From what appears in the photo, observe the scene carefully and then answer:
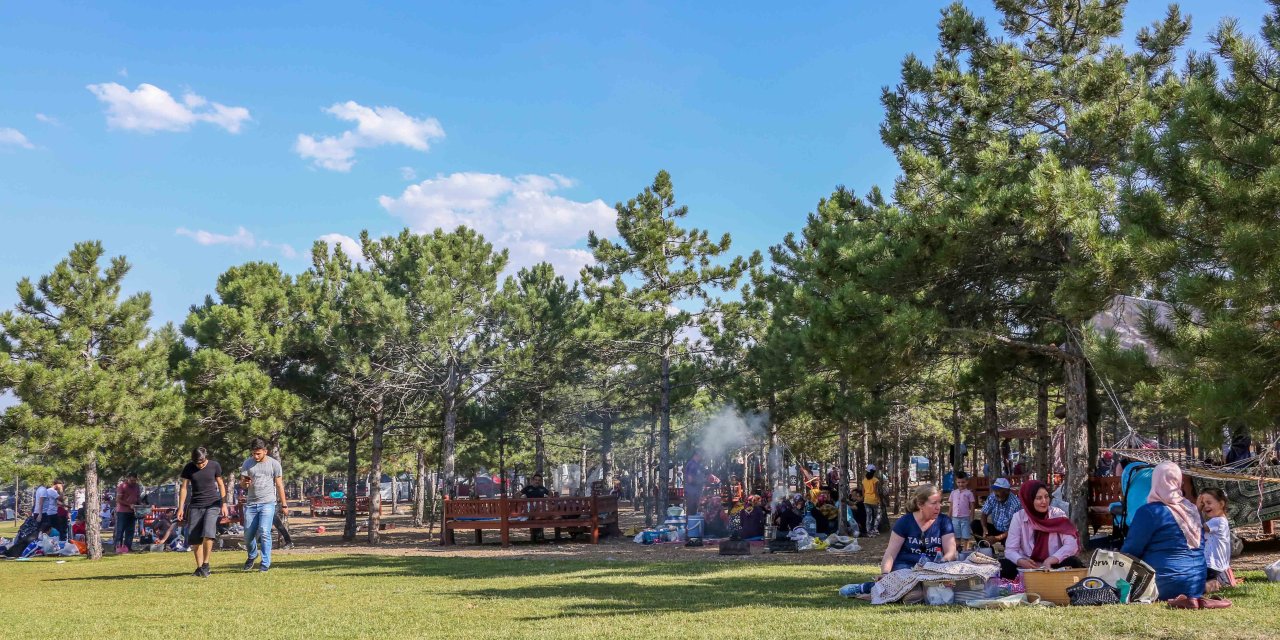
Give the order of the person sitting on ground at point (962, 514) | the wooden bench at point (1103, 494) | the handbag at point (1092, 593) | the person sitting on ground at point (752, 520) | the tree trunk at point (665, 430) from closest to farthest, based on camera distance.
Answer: the handbag at point (1092, 593) → the person sitting on ground at point (962, 514) → the wooden bench at point (1103, 494) → the person sitting on ground at point (752, 520) → the tree trunk at point (665, 430)

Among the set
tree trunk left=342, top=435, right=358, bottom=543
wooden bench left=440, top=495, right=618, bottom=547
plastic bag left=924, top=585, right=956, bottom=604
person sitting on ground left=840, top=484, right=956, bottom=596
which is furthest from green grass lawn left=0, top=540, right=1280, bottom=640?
tree trunk left=342, top=435, right=358, bottom=543

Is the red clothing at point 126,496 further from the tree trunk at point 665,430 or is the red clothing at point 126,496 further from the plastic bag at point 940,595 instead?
the plastic bag at point 940,595

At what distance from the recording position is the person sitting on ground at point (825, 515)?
59.5 feet

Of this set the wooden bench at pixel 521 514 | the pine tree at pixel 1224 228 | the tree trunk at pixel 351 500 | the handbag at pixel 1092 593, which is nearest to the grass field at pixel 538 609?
the handbag at pixel 1092 593

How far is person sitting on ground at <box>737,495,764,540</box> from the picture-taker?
56.9ft

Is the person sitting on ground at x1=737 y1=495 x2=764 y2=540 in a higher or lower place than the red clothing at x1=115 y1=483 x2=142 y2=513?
lower

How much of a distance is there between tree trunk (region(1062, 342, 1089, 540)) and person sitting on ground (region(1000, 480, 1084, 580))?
16.1 ft

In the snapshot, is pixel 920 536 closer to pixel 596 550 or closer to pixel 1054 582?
pixel 1054 582

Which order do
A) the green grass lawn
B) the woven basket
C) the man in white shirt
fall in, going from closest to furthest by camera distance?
the green grass lawn
the woven basket
the man in white shirt

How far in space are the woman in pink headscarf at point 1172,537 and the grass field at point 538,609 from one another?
0.34 meters

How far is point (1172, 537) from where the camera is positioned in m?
6.78

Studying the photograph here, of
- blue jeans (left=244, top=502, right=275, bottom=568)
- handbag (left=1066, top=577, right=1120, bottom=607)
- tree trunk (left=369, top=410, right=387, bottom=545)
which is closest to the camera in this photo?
handbag (left=1066, top=577, right=1120, bottom=607)

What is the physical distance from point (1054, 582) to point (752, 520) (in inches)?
408

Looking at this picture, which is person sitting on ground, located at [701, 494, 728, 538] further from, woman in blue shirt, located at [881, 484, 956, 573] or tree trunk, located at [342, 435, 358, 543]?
woman in blue shirt, located at [881, 484, 956, 573]
